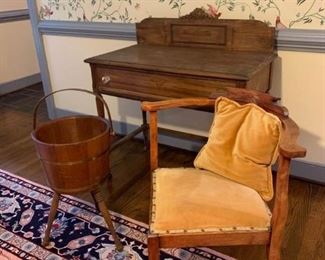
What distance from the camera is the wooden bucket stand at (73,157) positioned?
52.5 inches

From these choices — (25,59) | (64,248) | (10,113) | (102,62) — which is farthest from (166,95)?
(25,59)

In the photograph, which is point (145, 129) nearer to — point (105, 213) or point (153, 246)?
point (105, 213)

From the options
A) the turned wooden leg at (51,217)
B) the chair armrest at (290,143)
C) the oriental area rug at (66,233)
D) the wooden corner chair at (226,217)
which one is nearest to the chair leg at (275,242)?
the wooden corner chair at (226,217)

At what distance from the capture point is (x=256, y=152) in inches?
46.7

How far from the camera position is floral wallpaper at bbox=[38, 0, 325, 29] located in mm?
1670

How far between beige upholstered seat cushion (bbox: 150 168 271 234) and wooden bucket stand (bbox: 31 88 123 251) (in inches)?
12.0

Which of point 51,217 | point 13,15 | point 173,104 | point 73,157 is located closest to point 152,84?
point 173,104

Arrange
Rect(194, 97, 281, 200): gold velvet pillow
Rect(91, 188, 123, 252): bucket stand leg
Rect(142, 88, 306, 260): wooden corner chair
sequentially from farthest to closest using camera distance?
Rect(91, 188, 123, 252): bucket stand leg < Rect(194, 97, 281, 200): gold velvet pillow < Rect(142, 88, 306, 260): wooden corner chair

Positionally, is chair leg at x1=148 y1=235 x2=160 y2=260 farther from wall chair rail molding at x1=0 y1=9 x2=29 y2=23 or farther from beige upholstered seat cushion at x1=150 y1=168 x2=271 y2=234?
wall chair rail molding at x1=0 y1=9 x2=29 y2=23

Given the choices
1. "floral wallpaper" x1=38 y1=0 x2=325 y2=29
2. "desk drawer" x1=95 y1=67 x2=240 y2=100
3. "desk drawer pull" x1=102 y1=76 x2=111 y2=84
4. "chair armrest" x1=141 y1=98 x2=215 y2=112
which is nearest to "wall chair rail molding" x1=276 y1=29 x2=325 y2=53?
"floral wallpaper" x1=38 y1=0 x2=325 y2=29

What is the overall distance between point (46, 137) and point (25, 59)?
8.58 feet

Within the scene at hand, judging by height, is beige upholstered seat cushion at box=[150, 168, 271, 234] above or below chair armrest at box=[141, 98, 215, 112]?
below

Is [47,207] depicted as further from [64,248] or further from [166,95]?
[166,95]

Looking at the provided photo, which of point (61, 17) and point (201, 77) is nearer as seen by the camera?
point (201, 77)
